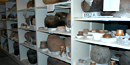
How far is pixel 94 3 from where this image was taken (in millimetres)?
1332

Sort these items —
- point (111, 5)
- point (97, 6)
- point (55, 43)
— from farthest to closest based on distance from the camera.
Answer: point (55, 43) → point (97, 6) → point (111, 5)

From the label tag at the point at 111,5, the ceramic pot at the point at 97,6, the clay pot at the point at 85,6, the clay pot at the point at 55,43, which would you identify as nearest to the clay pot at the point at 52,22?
the clay pot at the point at 55,43

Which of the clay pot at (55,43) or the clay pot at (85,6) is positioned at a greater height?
the clay pot at (85,6)

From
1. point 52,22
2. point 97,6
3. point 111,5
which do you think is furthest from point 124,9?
point 52,22

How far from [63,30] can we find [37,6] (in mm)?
718

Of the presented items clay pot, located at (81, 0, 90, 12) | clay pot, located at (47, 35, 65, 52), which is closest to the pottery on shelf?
clay pot, located at (81, 0, 90, 12)

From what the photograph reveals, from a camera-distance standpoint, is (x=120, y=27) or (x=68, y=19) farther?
(x=68, y=19)

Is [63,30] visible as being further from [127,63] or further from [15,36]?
[15,36]

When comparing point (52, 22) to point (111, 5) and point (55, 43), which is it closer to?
point (55, 43)

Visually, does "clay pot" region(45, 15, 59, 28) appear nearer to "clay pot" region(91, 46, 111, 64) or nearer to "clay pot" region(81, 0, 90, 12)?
"clay pot" region(81, 0, 90, 12)

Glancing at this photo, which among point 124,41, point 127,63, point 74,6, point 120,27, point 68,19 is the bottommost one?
point 127,63

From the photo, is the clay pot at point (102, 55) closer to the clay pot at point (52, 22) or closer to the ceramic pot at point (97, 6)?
the ceramic pot at point (97, 6)

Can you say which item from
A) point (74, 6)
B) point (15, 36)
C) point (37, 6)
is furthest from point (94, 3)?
point (15, 36)

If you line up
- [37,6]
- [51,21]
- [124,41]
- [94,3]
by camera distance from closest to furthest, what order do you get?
[124,41] < [94,3] < [51,21] < [37,6]
